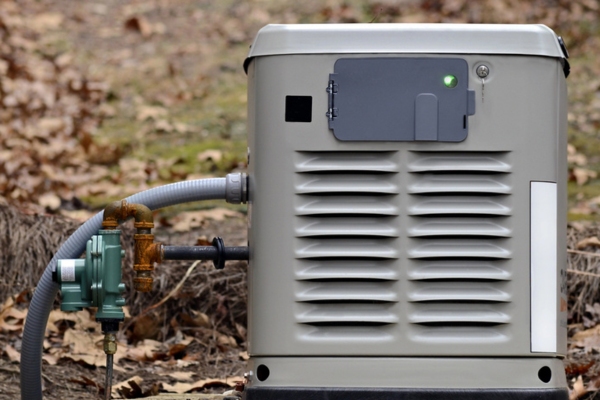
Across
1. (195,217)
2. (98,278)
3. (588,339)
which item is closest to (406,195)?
(98,278)

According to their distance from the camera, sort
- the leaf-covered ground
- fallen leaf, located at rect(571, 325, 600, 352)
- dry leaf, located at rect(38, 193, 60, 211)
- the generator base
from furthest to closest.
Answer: dry leaf, located at rect(38, 193, 60, 211) → the leaf-covered ground → fallen leaf, located at rect(571, 325, 600, 352) → the generator base

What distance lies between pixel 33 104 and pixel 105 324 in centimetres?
482

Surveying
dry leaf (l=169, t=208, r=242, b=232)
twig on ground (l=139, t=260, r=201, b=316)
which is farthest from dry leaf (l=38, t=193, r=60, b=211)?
twig on ground (l=139, t=260, r=201, b=316)

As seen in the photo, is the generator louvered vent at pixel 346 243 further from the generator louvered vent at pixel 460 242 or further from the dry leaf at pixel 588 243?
the dry leaf at pixel 588 243

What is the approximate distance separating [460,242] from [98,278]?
0.94 metres

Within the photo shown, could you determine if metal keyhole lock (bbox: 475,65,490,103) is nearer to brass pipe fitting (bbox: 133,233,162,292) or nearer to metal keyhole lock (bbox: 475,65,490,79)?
metal keyhole lock (bbox: 475,65,490,79)

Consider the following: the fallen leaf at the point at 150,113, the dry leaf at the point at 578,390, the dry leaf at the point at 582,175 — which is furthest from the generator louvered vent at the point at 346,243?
the fallen leaf at the point at 150,113

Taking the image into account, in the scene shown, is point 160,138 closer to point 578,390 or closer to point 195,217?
point 195,217

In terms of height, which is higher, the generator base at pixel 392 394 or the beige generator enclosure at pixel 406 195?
the beige generator enclosure at pixel 406 195

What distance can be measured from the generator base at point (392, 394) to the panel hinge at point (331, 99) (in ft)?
2.21

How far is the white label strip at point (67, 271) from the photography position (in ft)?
7.59

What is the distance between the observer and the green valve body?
2.27m

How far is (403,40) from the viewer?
2.29 meters

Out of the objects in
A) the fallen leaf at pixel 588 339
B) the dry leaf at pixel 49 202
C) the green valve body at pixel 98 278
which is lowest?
the fallen leaf at pixel 588 339
